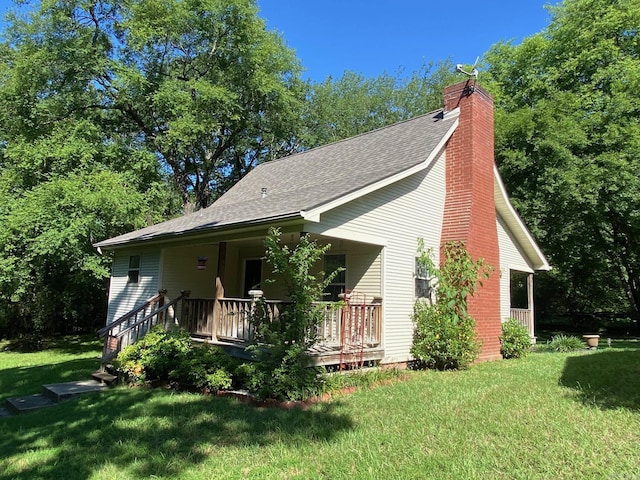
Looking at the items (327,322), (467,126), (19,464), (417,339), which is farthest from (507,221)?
(19,464)

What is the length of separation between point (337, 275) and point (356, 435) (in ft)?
18.5

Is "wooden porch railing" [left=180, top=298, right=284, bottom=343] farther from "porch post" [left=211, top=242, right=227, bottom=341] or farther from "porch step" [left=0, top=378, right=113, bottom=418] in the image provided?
"porch step" [left=0, top=378, right=113, bottom=418]

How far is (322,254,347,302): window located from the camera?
34.8 feet

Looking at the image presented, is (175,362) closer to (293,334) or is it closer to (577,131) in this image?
(293,334)

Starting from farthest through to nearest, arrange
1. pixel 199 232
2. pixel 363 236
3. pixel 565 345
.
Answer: pixel 565 345 → pixel 199 232 → pixel 363 236

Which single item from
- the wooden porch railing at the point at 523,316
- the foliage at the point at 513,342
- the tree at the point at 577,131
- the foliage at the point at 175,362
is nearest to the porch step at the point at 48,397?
the foliage at the point at 175,362

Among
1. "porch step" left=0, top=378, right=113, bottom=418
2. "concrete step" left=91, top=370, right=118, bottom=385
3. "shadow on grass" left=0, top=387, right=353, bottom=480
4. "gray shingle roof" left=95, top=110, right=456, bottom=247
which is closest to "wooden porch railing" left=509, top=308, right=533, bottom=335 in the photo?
"gray shingle roof" left=95, top=110, right=456, bottom=247

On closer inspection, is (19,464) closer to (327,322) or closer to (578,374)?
(327,322)

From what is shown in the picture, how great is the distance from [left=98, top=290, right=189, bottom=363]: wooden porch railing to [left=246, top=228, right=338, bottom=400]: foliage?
4051 millimetres

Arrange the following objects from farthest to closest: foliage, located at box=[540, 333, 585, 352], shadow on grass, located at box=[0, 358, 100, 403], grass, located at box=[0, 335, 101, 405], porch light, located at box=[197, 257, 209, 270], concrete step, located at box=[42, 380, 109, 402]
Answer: foliage, located at box=[540, 333, 585, 352]
porch light, located at box=[197, 257, 209, 270]
grass, located at box=[0, 335, 101, 405]
shadow on grass, located at box=[0, 358, 100, 403]
concrete step, located at box=[42, 380, 109, 402]

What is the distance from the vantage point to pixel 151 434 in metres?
5.50

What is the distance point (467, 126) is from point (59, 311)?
747 inches

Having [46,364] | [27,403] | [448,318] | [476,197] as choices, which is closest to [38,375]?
[46,364]

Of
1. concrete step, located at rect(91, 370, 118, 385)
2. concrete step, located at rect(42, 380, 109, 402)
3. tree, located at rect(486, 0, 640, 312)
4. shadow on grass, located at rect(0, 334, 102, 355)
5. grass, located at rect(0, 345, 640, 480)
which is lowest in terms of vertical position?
shadow on grass, located at rect(0, 334, 102, 355)
